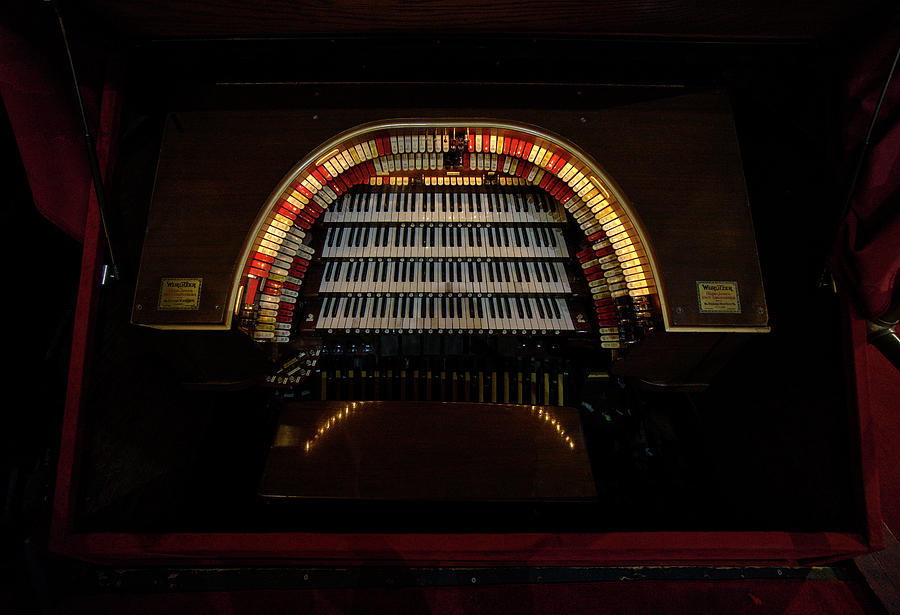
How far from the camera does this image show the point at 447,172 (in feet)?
6.95

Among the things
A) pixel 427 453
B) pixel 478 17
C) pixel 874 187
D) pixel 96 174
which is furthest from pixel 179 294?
pixel 874 187

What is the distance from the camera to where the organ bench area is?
172 cm

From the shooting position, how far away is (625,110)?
6.01 ft

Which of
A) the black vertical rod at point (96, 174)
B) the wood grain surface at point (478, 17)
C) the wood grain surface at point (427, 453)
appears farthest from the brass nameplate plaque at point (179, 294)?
the wood grain surface at point (478, 17)

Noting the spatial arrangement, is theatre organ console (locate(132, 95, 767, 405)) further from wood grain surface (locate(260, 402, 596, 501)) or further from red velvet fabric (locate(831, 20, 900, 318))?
red velvet fabric (locate(831, 20, 900, 318))

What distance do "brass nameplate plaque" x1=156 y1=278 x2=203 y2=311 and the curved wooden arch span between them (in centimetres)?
18

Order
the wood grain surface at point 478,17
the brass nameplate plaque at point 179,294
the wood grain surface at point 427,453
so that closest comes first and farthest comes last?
the wood grain surface at point 478,17 → the brass nameplate plaque at point 179,294 → the wood grain surface at point 427,453

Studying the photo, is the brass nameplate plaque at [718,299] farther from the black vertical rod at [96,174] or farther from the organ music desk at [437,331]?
the black vertical rod at [96,174]

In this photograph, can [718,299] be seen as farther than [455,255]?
No

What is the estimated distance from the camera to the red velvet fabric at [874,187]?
5.01 ft

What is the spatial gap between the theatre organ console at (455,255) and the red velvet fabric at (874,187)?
0.39 metres

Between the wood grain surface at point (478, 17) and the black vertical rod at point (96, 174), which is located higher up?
the wood grain surface at point (478, 17)

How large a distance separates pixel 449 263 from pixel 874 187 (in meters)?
1.97

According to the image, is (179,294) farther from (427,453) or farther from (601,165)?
(601,165)
